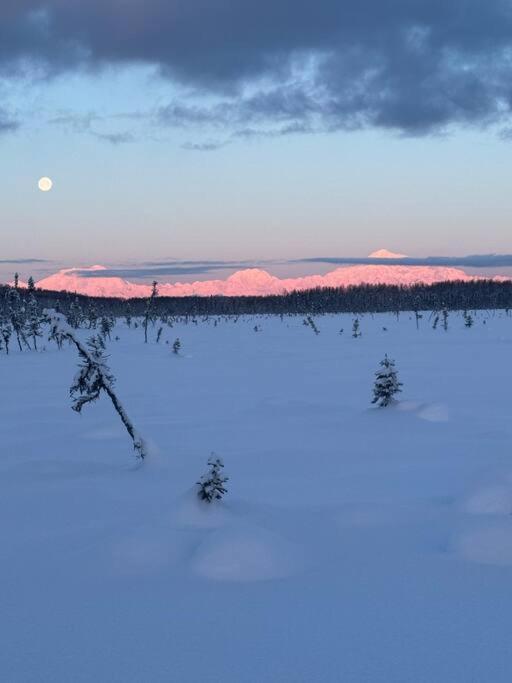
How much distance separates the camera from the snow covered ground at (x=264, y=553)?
3.11 meters

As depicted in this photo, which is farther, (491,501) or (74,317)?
(74,317)

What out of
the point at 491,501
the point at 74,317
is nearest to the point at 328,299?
the point at 74,317

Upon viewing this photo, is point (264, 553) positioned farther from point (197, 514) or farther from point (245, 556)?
point (197, 514)

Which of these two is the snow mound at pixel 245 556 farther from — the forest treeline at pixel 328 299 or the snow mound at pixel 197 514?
the forest treeline at pixel 328 299

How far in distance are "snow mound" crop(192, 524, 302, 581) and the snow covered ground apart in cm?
1

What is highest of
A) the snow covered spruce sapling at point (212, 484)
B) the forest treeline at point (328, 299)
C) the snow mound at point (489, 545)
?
the forest treeline at point (328, 299)

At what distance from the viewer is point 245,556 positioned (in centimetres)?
415

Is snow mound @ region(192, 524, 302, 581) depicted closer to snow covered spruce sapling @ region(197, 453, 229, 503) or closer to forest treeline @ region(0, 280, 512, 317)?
snow covered spruce sapling @ region(197, 453, 229, 503)

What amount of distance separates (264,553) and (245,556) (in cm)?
14

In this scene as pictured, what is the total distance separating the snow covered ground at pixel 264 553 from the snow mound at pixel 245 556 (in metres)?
0.01

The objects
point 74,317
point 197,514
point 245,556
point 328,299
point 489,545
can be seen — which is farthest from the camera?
point 328,299

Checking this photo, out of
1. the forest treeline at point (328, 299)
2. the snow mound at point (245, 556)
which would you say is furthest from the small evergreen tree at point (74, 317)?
the forest treeline at point (328, 299)

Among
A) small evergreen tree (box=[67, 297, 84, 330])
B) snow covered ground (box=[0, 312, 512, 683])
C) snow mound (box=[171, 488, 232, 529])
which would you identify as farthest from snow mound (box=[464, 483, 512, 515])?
small evergreen tree (box=[67, 297, 84, 330])

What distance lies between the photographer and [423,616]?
11.2 ft
